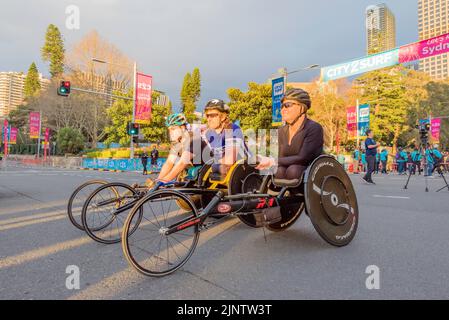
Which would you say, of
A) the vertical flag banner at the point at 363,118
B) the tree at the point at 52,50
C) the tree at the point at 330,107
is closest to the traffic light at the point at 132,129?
the vertical flag banner at the point at 363,118

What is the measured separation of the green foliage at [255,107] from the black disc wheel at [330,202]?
96.8ft

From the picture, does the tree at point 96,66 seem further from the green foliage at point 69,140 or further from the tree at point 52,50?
the tree at point 52,50

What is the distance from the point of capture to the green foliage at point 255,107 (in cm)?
3297

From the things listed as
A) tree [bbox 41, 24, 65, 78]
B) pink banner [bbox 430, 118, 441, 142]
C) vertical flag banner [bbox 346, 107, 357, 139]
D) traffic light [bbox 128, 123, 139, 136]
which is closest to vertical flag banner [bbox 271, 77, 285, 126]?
traffic light [bbox 128, 123, 139, 136]

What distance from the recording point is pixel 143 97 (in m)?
24.2

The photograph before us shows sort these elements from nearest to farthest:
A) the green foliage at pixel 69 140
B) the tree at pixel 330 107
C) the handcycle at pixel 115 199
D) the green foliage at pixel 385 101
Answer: the handcycle at pixel 115 199 < the green foliage at pixel 69 140 < the green foliage at pixel 385 101 < the tree at pixel 330 107

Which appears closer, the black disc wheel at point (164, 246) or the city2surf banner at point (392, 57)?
the black disc wheel at point (164, 246)

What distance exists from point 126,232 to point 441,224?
4.43 metres

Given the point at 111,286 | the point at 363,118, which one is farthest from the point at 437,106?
the point at 111,286

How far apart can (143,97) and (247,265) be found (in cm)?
2299

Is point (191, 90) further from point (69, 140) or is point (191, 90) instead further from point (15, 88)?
point (15, 88)

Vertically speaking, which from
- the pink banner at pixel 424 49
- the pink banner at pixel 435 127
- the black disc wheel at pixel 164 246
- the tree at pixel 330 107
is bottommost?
the black disc wheel at pixel 164 246
